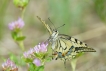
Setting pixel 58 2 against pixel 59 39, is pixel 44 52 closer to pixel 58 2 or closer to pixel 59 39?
Answer: pixel 59 39

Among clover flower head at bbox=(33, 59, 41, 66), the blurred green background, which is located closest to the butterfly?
clover flower head at bbox=(33, 59, 41, 66)

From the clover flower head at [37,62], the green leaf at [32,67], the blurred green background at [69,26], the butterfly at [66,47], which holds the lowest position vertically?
the green leaf at [32,67]

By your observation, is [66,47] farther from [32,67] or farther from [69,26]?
[69,26]

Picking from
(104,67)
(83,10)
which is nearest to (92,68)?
(104,67)

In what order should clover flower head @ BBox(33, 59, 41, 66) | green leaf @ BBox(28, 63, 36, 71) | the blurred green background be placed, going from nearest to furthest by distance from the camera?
green leaf @ BBox(28, 63, 36, 71), clover flower head @ BBox(33, 59, 41, 66), the blurred green background

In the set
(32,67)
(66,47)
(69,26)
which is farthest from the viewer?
(69,26)

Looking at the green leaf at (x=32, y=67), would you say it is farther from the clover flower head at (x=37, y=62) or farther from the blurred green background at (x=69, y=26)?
the blurred green background at (x=69, y=26)

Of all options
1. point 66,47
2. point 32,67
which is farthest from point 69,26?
point 32,67

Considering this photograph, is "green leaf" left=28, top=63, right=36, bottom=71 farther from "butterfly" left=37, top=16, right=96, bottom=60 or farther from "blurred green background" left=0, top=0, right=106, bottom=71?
"blurred green background" left=0, top=0, right=106, bottom=71

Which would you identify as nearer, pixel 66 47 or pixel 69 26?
pixel 66 47

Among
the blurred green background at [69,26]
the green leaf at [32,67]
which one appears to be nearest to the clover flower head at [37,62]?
the green leaf at [32,67]
